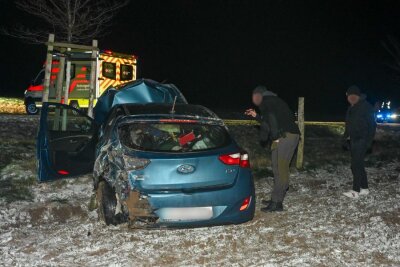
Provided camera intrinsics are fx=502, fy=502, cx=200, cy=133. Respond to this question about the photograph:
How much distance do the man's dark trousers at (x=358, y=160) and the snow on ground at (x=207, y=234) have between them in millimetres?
277

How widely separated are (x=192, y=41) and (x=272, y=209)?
69371 millimetres

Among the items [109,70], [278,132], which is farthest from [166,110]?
[109,70]

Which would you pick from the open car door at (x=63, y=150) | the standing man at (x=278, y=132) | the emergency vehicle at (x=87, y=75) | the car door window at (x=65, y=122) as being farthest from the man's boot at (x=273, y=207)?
the emergency vehicle at (x=87, y=75)

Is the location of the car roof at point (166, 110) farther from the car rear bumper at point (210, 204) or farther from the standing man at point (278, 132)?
the car rear bumper at point (210, 204)

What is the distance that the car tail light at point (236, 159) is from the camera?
Answer: 555 centimetres

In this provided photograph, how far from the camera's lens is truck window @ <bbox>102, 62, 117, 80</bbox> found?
1794 cm

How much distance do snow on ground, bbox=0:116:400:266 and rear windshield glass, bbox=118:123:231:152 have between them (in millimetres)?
1023

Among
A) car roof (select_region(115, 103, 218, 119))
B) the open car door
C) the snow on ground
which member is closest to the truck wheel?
the snow on ground

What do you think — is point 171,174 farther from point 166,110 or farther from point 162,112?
point 166,110

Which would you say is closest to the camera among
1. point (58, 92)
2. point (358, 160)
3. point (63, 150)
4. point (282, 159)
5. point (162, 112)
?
point (162, 112)

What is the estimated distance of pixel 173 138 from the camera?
255 inches

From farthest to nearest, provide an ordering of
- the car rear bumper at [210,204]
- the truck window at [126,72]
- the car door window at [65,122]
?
1. the truck window at [126,72]
2. the car door window at [65,122]
3. the car rear bumper at [210,204]

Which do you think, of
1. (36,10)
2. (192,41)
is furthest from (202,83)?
(36,10)

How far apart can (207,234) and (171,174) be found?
1.00 metres
